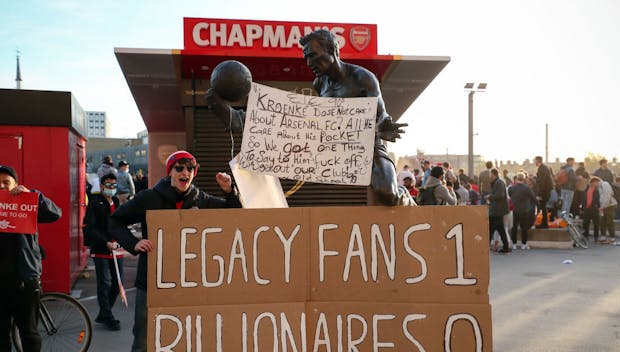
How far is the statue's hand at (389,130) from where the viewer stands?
3.41 m

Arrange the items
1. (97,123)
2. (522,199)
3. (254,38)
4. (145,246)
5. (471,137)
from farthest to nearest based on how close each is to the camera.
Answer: (97,123) → (471,137) → (522,199) → (254,38) → (145,246)

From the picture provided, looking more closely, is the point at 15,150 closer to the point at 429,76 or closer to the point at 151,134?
the point at 429,76

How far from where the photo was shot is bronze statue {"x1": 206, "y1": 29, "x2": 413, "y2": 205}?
3.44 meters

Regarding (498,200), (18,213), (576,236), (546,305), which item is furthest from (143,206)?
(576,236)

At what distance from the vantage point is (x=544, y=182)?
15.7m

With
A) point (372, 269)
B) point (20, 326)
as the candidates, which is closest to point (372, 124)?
point (372, 269)

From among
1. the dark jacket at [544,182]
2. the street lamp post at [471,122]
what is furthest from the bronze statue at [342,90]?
the street lamp post at [471,122]

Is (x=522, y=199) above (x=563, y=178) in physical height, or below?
below

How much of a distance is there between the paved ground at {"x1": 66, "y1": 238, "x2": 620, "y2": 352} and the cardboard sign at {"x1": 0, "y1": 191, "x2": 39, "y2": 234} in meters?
1.78

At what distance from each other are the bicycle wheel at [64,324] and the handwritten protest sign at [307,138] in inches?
122

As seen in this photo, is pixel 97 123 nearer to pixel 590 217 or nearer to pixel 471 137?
pixel 471 137

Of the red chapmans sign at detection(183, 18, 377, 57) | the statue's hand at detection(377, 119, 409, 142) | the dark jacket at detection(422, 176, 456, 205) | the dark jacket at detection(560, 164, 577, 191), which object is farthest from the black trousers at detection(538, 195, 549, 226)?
the statue's hand at detection(377, 119, 409, 142)

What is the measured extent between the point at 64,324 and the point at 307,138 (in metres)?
3.53

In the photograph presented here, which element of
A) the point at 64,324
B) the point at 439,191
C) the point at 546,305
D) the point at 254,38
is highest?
the point at 254,38
